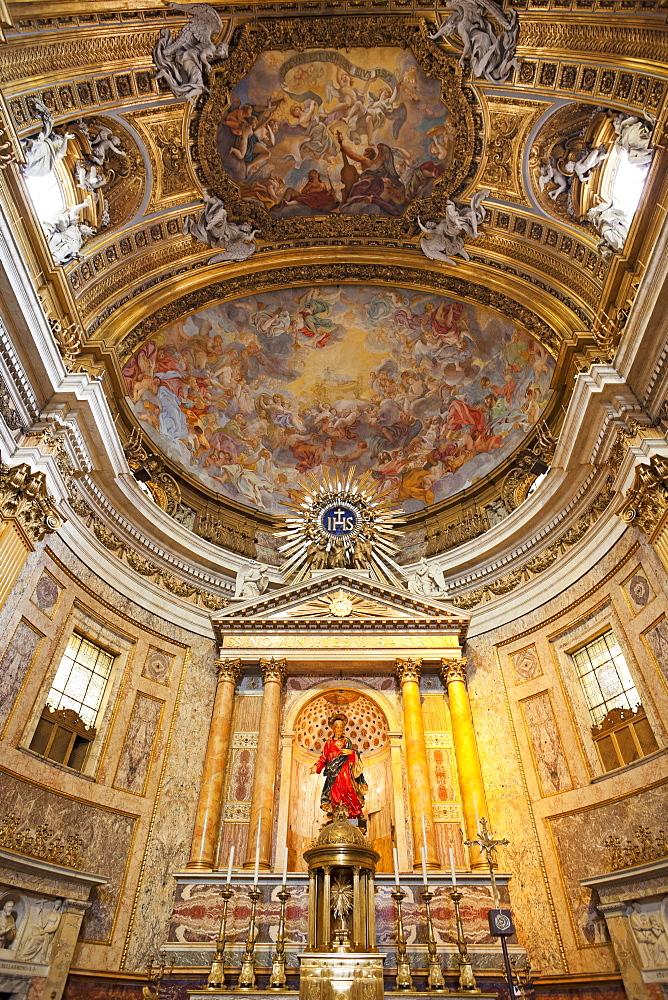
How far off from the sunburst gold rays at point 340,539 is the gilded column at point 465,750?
2.78 m

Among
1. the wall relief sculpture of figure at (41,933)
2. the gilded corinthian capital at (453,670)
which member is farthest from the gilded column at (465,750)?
the wall relief sculpture of figure at (41,933)

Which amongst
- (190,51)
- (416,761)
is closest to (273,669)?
(416,761)

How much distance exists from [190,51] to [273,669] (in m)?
12.5

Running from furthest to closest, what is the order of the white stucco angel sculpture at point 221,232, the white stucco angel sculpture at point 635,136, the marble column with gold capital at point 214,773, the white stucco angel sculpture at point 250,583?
1. the white stucco angel sculpture at point 250,583
2. the white stucco angel sculpture at point 221,232
3. the marble column with gold capital at point 214,773
4. the white stucco angel sculpture at point 635,136

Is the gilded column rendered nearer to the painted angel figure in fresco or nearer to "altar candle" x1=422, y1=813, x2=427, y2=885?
"altar candle" x1=422, y1=813, x2=427, y2=885

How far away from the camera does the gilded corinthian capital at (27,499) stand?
965cm

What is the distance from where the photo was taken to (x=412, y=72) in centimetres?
1317

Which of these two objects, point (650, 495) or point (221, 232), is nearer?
point (650, 495)

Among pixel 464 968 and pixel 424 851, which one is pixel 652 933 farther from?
pixel 424 851

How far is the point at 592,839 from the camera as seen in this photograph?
10.2 metres

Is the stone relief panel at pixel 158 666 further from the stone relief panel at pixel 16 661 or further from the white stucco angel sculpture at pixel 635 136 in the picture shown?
the white stucco angel sculpture at pixel 635 136

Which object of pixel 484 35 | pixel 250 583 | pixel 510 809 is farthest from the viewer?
pixel 250 583

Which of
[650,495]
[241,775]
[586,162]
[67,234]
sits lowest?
[241,775]

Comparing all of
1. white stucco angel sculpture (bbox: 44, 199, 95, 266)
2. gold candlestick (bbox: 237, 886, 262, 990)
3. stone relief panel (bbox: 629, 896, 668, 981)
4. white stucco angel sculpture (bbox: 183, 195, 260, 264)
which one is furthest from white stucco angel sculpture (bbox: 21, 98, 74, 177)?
stone relief panel (bbox: 629, 896, 668, 981)
